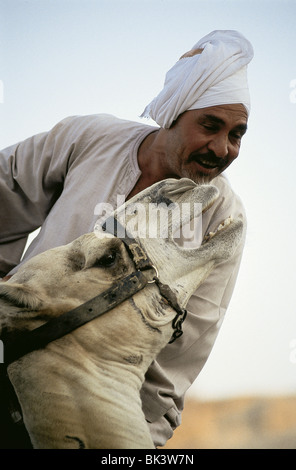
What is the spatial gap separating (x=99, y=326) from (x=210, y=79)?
1.70m

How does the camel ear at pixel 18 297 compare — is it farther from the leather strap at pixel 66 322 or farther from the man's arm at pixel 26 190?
the man's arm at pixel 26 190

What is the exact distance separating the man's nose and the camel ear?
146 centimetres

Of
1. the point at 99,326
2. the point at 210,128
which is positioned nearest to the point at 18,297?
the point at 99,326

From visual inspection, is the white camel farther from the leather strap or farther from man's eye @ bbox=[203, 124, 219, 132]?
man's eye @ bbox=[203, 124, 219, 132]

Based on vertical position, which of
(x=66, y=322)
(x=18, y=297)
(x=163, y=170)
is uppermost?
(x=18, y=297)

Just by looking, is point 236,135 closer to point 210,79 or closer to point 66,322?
point 210,79

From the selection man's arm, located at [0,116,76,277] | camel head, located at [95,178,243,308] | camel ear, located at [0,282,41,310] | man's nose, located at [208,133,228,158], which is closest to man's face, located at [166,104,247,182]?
man's nose, located at [208,133,228,158]

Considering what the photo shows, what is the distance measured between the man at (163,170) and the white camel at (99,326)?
0.81m

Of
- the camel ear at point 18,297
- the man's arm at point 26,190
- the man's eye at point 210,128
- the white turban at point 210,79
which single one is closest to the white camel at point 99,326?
the camel ear at point 18,297

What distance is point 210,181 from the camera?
3.12 meters

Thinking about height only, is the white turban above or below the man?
above

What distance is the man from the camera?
2965 millimetres

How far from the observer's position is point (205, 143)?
3.00 m
